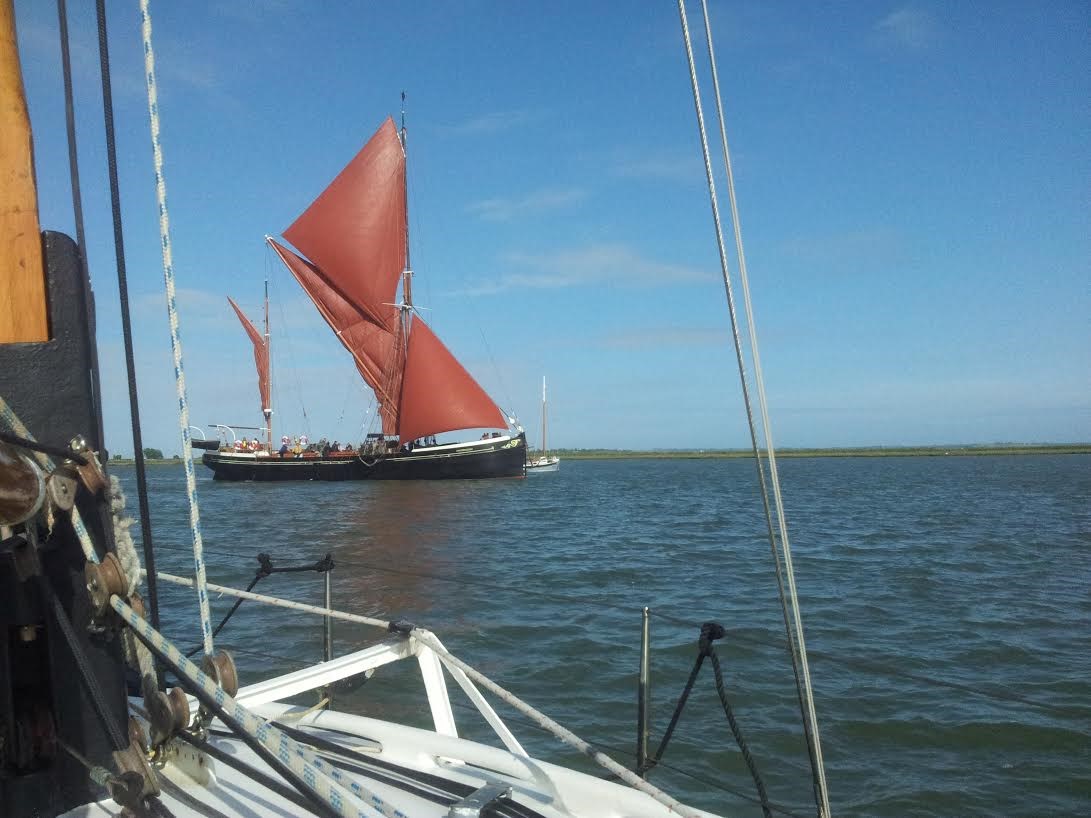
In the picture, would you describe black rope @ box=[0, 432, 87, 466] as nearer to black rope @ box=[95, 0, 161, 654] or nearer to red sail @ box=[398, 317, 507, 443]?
black rope @ box=[95, 0, 161, 654]

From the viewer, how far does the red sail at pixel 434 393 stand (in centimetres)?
4534

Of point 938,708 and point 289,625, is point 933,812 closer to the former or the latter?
point 938,708

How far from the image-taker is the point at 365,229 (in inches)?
1796

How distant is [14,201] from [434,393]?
43.6m

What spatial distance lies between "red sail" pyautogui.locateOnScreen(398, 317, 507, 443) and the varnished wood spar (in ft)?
142

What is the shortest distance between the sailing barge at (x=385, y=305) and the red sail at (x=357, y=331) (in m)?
0.05

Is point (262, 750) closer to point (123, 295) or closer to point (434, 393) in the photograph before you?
point (123, 295)

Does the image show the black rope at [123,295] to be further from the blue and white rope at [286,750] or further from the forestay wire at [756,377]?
the forestay wire at [756,377]

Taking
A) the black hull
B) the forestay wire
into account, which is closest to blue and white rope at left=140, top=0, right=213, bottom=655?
the forestay wire

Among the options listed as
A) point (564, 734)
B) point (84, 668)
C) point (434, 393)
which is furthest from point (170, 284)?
point (434, 393)

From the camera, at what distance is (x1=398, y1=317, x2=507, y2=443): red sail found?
45.3 m

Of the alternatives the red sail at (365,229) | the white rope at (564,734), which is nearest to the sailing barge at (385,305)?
the red sail at (365,229)

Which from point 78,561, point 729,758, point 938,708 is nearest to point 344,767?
point 78,561

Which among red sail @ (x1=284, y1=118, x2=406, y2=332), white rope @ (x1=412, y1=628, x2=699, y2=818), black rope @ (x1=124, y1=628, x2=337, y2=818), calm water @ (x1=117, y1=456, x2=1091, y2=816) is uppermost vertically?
red sail @ (x1=284, y1=118, x2=406, y2=332)
